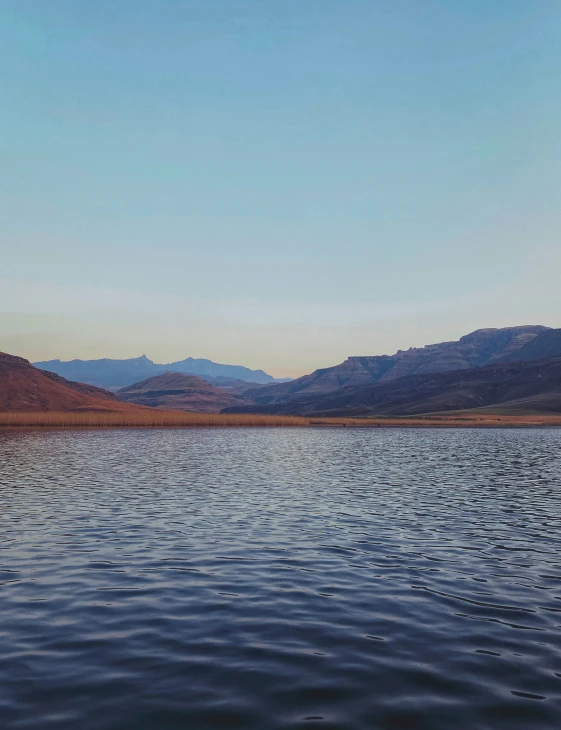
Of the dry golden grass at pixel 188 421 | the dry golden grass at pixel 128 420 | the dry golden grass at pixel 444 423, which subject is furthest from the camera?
the dry golden grass at pixel 444 423

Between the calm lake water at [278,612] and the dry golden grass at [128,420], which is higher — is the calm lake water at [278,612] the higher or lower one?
the lower one

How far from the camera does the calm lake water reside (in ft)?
34.2

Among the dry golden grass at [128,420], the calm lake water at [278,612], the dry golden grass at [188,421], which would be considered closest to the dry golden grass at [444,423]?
the dry golden grass at [188,421]

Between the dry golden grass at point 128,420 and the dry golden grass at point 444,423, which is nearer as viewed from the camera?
the dry golden grass at point 128,420

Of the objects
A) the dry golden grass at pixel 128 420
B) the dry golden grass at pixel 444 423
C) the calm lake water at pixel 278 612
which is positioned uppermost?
the dry golden grass at pixel 128 420

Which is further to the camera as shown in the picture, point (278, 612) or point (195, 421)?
point (195, 421)

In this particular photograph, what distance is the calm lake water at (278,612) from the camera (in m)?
10.4

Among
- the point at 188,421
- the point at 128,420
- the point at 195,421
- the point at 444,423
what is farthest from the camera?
the point at 444,423

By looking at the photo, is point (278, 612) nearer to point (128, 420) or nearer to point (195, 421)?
point (128, 420)

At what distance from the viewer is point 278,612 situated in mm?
15500

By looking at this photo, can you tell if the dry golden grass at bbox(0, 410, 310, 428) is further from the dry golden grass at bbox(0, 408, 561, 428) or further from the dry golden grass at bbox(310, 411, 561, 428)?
the dry golden grass at bbox(310, 411, 561, 428)

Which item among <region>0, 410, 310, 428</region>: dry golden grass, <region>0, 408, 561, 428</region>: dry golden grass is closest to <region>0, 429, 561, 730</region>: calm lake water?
<region>0, 410, 310, 428</region>: dry golden grass

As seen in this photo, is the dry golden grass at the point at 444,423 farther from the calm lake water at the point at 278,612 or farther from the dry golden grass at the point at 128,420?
the calm lake water at the point at 278,612

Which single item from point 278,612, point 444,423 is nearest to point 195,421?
point 444,423
